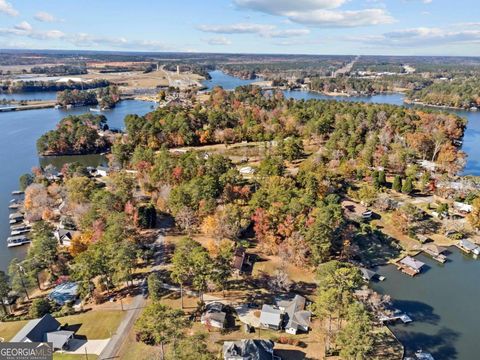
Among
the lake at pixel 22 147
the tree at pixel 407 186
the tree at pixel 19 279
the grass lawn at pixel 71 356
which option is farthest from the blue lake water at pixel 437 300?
the grass lawn at pixel 71 356

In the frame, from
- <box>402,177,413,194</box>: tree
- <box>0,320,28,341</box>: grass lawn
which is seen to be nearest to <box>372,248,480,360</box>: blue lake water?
<box>402,177,413,194</box>: tree

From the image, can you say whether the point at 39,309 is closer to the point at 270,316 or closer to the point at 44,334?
the point at 44,334

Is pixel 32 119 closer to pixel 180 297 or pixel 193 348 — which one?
pixel 180 297

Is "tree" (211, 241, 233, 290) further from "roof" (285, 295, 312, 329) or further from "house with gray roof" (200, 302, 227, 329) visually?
"roof" (285, 295, 312, 329)

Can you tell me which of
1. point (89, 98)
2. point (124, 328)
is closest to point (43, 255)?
point (124, 328)

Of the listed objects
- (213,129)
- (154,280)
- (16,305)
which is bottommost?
(16,305)

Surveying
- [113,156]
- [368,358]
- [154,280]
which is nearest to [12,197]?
[113,156]
